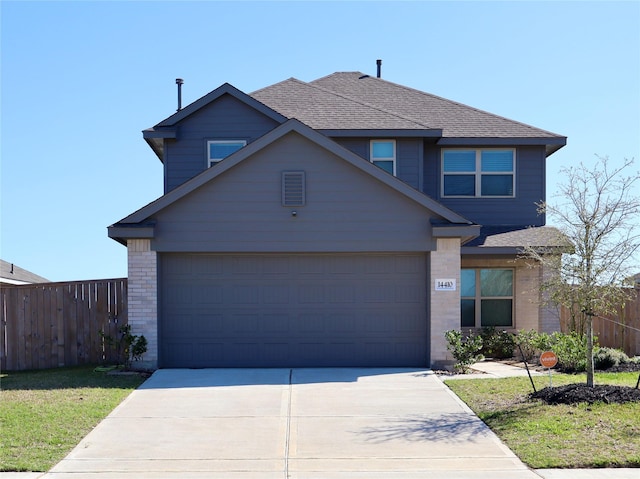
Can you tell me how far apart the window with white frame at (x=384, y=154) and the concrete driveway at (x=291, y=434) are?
683 centimetres

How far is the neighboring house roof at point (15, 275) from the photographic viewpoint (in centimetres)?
2264

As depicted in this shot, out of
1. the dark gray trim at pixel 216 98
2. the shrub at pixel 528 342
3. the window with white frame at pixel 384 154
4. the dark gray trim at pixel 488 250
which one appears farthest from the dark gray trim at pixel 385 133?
the shrub at pixel 528 342

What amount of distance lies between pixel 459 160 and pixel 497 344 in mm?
5075

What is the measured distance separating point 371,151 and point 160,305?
7038mm

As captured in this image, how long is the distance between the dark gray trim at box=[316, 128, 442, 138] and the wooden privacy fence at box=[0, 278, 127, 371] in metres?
7.00

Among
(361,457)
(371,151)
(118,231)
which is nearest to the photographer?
(361,457)

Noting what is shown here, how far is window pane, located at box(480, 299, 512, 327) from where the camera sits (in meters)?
17.9

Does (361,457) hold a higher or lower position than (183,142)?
lower

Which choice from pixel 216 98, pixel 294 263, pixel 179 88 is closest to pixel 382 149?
pixel 216 98

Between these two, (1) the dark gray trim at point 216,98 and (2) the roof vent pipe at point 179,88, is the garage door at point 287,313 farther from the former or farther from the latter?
(2) the roof vent pipe at point 179,88

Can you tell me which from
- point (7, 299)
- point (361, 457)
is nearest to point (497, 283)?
point (361, 457)

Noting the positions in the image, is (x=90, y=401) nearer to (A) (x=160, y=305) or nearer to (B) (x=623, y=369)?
(A) (x=160, y=305)

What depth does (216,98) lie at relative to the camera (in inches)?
701

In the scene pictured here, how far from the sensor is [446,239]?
46.3 ft
